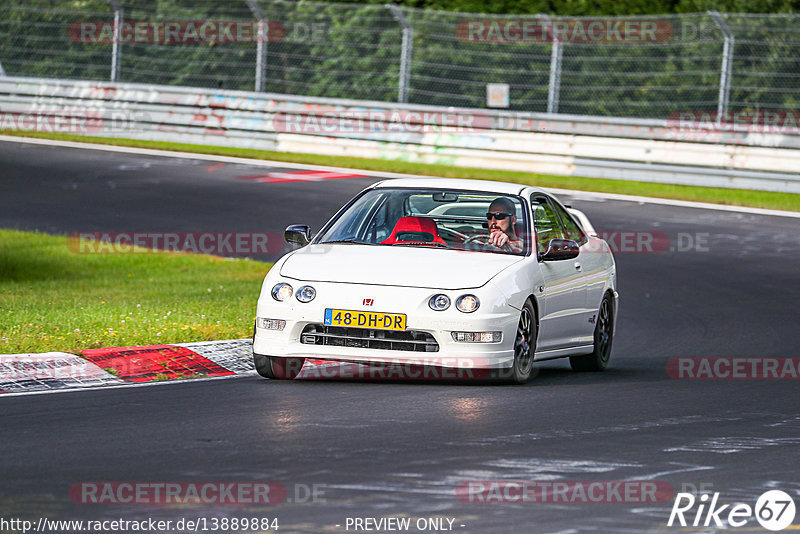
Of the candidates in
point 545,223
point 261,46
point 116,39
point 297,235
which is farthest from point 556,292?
point 116,39

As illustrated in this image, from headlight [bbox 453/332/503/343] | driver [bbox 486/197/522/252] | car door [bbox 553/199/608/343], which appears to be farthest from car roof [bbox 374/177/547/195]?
headlight [bbox 453/332/503/343]

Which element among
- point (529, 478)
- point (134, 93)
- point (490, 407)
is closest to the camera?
point (529, 478)

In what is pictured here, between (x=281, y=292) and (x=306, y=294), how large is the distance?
0.19 meters

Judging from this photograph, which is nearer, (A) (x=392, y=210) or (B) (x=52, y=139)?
(A) (x=392, y=210)

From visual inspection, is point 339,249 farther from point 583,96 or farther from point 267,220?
point 583,96

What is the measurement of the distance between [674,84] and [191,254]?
10268 millimetres

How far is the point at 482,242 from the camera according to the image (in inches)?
417

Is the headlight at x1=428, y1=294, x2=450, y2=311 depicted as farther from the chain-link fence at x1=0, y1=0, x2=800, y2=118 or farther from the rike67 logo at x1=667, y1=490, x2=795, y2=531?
the chain-link fence at x1=0, y1=0, x2=800, y2=118

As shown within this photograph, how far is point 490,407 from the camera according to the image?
28.7 feet

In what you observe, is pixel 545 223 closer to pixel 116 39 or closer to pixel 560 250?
pixel 560 250

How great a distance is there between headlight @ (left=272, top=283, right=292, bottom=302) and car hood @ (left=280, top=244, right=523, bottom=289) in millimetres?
92

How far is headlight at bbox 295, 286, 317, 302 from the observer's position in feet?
30.8

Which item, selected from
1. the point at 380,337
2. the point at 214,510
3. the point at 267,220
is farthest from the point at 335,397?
the point at 267,220

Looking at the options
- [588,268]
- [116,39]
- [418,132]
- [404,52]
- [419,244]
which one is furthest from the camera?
[116,39]
